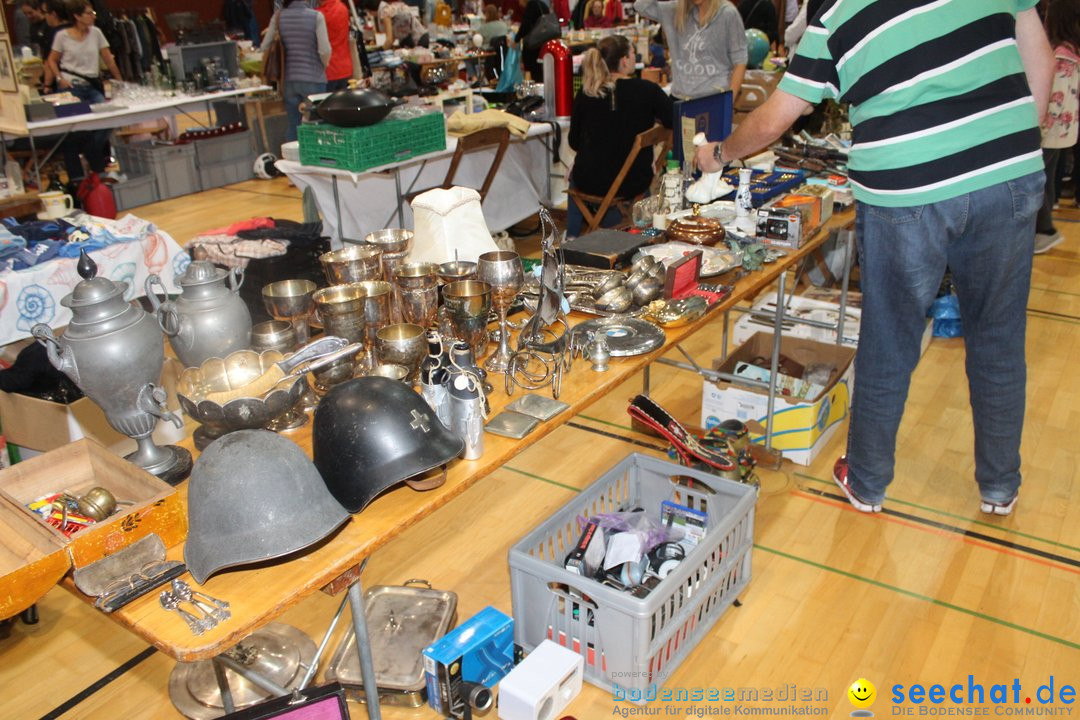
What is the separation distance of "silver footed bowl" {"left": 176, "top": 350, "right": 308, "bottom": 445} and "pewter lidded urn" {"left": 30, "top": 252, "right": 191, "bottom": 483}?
2.5 inches

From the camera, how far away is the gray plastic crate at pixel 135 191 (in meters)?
7.60

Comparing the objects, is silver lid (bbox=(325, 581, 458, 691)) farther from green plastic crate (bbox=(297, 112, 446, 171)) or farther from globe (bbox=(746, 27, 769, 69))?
globe (bbox=(746, 27, 769, 69))

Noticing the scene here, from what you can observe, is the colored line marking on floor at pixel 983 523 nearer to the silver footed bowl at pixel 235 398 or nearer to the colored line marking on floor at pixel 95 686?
the silver footed bowl at pixel 235 398

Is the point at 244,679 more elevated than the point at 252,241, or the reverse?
the point at 252,241

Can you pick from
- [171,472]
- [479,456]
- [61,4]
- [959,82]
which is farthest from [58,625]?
[61,4]

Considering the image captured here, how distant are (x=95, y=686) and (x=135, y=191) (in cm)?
623

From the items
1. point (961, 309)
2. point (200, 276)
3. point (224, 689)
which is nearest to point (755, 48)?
point (961, 309)

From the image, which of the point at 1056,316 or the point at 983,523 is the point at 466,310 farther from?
the point at 1056,316

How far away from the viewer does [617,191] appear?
17.3 ft

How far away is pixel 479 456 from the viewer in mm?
1871

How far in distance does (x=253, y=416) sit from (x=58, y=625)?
153cm

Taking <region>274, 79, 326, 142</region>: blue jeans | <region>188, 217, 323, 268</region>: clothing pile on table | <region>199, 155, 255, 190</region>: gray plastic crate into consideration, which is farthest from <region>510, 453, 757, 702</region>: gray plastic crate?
<region>199, 155, 255, 190</region>: gray plastic crate

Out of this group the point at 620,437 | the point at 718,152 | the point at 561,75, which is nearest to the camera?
the point at 718,152

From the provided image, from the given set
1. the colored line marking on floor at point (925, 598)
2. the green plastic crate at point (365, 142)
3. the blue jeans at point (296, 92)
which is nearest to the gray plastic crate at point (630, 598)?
the colored line marking on floor at point (925, 598)
